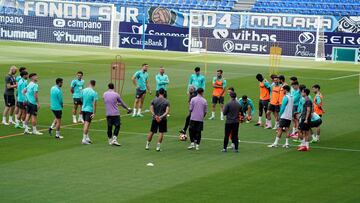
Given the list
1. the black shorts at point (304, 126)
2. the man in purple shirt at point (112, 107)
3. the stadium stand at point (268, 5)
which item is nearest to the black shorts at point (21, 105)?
the man in purple shirt at point (112, 107)

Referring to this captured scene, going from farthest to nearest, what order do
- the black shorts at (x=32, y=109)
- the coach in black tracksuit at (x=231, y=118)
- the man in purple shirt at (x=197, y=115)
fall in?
the black shorts at (x=32, y=109) < the man in purple shirt at (x=197, y=115) < the coach in black tracksuit at (x=231, y=118)

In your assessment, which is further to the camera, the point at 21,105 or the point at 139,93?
the point at 139,93

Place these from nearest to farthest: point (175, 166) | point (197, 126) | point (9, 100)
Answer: point (175, 166), point (197, 126), point (9, 100)

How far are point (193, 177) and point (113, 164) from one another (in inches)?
A: 103

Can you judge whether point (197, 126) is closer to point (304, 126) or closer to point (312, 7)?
point (304, 126)

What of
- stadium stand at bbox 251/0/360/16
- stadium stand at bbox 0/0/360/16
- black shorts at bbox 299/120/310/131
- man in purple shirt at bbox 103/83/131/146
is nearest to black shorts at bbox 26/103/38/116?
man in purple shirt at bbox 103/83/131/146

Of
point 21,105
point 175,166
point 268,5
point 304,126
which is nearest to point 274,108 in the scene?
point 304,126

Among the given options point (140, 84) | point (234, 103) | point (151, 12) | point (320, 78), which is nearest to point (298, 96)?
point (234, 103)

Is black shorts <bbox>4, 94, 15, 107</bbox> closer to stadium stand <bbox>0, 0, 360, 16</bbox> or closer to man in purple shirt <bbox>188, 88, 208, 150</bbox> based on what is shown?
man in purple shirt <bbox>188, 88, 208, 150</bbox>

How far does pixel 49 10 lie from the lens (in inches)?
2968

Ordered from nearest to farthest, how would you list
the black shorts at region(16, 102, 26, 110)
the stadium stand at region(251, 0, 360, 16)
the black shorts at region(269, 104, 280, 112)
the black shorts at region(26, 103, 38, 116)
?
1. the black shorts at region(26, 103, 38, 116)
2. the black shorts at region(16, 102, 26, 110)
3. the black shorts at region(269, 104, 280, 112)
4. the stadium stand at region(251, 0, 360, 16)

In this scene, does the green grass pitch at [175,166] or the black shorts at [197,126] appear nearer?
the green grass pitch at [175,166]

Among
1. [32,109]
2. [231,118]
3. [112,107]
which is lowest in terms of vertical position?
[32,109]

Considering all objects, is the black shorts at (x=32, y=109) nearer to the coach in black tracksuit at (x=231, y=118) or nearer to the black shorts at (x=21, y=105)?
the black shorts at (x=21, y=105)
